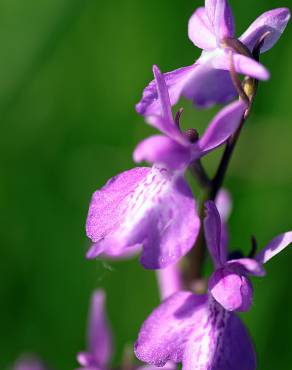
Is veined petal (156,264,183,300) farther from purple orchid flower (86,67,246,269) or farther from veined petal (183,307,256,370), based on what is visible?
purple orchid flower (86,67,246,269)

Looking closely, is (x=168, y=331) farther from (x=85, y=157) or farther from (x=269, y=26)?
(x=85, y=157)

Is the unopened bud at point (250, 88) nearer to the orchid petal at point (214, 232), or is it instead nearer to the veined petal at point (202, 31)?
the veined petal at point (202, 31)

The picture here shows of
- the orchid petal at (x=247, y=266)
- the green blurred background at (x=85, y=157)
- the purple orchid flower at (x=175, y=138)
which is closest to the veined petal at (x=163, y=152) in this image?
the purple orchid flower at (x=175, y=138)

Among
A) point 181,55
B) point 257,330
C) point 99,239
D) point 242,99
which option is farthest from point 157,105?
point 181,55

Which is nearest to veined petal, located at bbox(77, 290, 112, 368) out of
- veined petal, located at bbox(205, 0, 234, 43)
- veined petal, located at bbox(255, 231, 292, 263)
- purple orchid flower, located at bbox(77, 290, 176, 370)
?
purple orchid flower, located at bbox(77, 290, 176, 370)

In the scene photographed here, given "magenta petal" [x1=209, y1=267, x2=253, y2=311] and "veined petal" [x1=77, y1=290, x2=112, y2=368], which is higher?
"magenta petal" [x1=209, y1=267, x2=253, y2=311]

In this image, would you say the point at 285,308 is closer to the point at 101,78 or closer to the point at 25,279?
the point at 25,279
